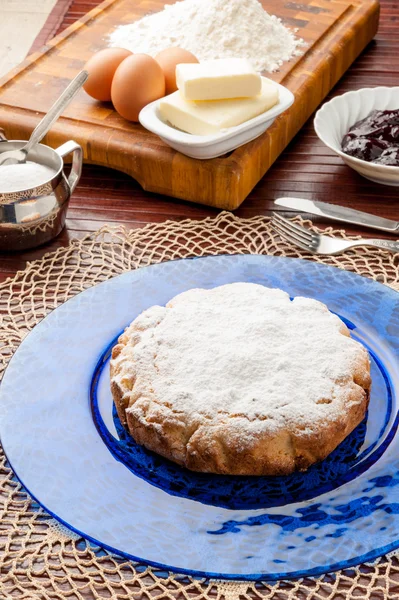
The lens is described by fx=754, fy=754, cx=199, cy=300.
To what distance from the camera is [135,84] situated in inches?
67.1

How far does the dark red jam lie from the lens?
1638 millimetres

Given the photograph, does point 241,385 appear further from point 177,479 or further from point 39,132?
point 39,132

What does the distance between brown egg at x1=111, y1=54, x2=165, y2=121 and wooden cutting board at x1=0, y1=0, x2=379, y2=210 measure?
0.06 metres

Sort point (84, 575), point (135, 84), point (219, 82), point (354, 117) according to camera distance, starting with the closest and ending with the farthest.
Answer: point (84, 575)
point (219, 82)
point (135, 84)
point (354, 117)

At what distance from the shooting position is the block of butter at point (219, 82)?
1.58 metres

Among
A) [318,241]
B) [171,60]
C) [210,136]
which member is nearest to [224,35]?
[171,60]

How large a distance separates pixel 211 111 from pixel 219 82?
62mm

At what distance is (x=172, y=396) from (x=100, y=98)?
1047mm

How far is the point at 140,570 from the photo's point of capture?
36.1 inches

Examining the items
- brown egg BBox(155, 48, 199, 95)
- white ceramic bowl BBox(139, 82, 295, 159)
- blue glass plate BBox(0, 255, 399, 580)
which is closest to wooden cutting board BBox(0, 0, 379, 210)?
white ceramic bowl BBox(139, 82, 295, 159)

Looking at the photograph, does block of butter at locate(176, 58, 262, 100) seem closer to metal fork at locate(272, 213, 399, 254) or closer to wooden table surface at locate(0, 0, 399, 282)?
wooden table surface at locate(0, 0, 399, 282)

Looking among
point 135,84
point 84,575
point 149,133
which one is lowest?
point 84,575

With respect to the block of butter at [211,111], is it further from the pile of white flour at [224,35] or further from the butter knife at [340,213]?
the pile of white flour at [224,35]

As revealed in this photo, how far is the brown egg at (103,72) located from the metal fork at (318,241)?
60 cm
